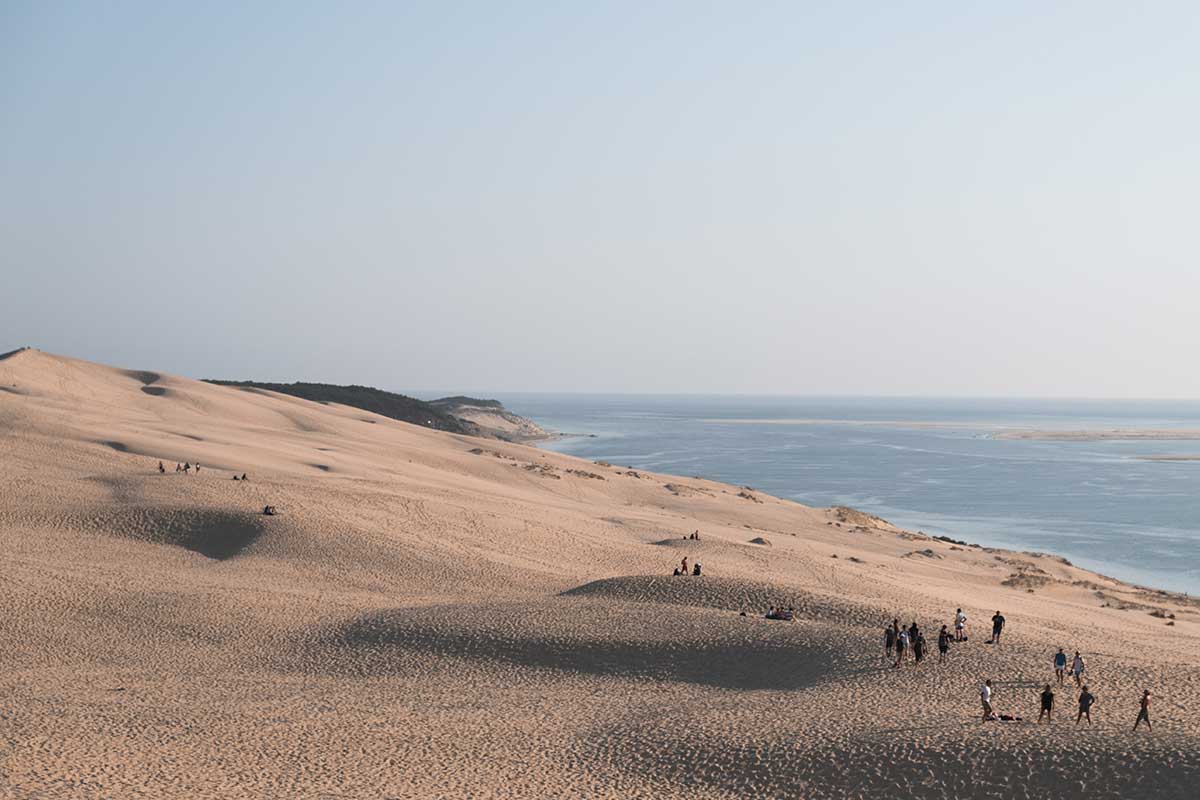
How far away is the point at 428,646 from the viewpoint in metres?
26.2

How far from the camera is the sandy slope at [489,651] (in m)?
18.0

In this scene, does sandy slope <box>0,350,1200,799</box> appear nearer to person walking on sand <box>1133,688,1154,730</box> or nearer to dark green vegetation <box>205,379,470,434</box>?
person walking on sand <box>1133,688,1154,730</box>

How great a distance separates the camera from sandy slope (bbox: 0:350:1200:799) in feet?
59.1

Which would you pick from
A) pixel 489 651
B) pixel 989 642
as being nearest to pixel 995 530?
pixel 989 642

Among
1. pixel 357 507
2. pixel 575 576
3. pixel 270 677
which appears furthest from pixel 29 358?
pixel 270 677

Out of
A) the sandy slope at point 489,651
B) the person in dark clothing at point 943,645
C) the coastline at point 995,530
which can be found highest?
the person in dark clothing at point 943,645

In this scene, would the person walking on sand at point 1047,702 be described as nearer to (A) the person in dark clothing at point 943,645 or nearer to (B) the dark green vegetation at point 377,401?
(A) the person in dark clothing at point 943,645

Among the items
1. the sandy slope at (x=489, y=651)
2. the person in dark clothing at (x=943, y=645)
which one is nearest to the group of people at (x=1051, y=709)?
the sandy slope at (x=489, y=651)

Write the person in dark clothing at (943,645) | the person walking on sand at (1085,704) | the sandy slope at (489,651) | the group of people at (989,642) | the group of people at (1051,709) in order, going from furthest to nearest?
the person in dark clothing at (943,645) → the group of people at (989,642) → the person walking on sand at (1085,704) → the group of people at (1051,709) → the sandy slope at (489,651)

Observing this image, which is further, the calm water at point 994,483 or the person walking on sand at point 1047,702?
the calm water at point 994,483

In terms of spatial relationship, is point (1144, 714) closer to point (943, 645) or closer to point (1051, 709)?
point (1051, 709)

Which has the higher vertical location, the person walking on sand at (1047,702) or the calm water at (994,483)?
the person walking on sand at (1047,702)

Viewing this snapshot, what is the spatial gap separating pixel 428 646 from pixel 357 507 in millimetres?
15547

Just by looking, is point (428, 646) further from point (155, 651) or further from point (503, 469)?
point (503, 469)
